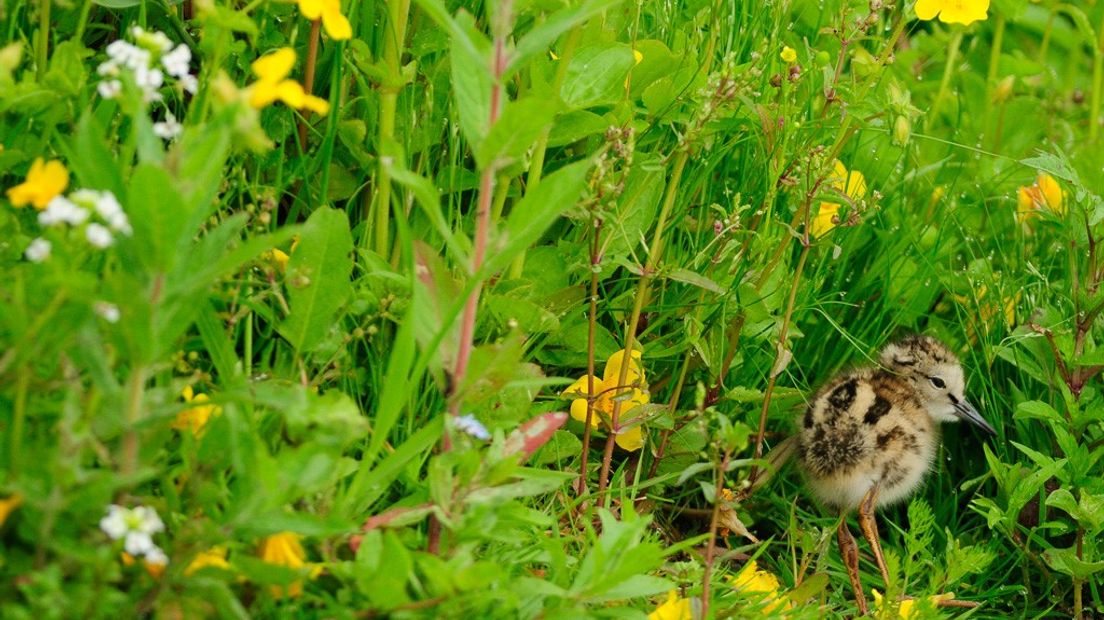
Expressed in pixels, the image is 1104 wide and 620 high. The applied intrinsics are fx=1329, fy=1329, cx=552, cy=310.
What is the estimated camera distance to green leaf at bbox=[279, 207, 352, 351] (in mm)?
2664

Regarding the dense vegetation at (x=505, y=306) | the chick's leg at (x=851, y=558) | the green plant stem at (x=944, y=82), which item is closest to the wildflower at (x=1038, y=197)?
the dense vegetation at (x=505, y=306)

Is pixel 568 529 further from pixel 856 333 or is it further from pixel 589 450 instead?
pixel 856 333

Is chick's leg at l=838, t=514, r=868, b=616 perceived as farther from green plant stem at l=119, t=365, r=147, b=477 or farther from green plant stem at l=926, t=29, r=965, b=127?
green plant stem at l=119, t=365, r=147, b=477

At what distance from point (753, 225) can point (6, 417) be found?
1.99 m

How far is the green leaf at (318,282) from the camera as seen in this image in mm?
2664

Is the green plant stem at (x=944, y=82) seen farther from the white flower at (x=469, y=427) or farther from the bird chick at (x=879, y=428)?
the white flower at (x=469, y=427)

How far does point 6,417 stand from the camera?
2285 millimetres

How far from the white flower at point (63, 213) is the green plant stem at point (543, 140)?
1016 millimetres

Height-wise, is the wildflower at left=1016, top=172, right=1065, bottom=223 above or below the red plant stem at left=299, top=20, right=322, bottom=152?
below

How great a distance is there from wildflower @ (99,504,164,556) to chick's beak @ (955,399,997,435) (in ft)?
7.66

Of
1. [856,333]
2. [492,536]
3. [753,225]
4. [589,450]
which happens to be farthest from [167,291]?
[856,333]

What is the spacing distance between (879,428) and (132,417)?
6.98 feet

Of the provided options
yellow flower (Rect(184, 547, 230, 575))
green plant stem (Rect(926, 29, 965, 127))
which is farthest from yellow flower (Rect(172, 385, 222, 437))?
green plant stem (Rect(926, 29, 965, 127))

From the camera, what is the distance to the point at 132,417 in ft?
6.91
